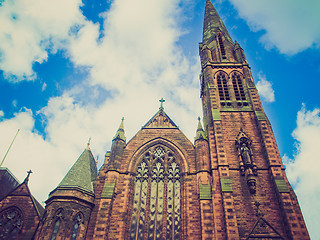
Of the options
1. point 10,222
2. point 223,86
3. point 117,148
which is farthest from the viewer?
point 223,86

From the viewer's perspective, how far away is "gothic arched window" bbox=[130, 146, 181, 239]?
612 inches

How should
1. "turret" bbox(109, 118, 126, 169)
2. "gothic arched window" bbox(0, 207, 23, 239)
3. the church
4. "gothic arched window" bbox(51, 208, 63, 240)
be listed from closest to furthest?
1. "gothic arched window" bbox(51, 208, 63, 240)
2. the church
3. "gothic arched window" bbox(0, 207, 23, 239)
4. "turret" bbox(109, 118, 126, 169)

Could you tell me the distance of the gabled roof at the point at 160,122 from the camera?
21.1 meters

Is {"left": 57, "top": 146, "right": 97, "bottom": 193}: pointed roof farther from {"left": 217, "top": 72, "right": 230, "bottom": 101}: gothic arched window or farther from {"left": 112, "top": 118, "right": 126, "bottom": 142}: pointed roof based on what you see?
{"left": 217, "top": 72, "right": 230, "bottom": 101}: gothic arched window

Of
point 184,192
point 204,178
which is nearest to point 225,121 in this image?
point 204,178

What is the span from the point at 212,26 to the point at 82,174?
80.6 ft

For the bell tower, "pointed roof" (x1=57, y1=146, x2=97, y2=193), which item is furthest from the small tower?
the bell tower

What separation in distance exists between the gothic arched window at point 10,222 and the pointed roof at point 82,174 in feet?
11.1

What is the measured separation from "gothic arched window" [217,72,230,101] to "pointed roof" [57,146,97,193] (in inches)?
493

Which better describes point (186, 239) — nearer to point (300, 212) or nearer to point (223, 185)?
point (223, 185)

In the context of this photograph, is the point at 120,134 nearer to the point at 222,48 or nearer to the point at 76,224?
the point at 76,224

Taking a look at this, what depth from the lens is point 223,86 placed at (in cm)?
2362

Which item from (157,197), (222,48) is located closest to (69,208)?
(157,197)

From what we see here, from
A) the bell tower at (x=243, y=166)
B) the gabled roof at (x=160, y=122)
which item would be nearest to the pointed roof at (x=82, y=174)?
the gabled roof at (x=160, y=122)
